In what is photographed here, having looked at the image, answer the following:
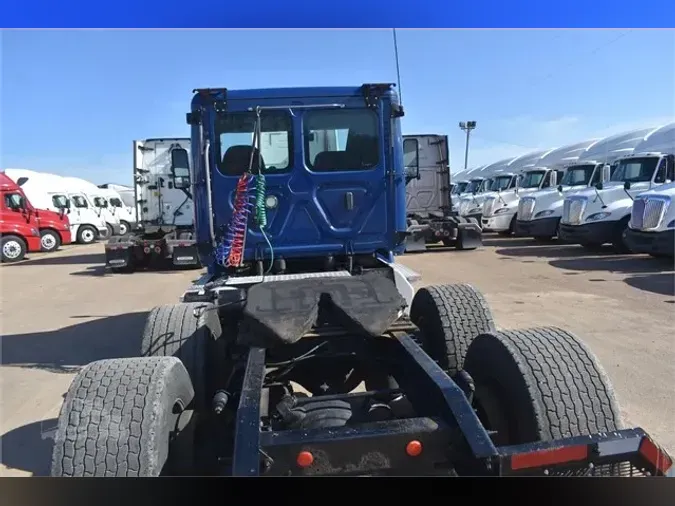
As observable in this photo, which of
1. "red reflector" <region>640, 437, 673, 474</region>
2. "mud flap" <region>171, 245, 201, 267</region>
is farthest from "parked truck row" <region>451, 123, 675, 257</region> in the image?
"red reflector" <region>640, 437, 673, 474</region>

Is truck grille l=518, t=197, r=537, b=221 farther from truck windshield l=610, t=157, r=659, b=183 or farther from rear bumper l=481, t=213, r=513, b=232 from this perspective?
truck windshield l=610, t=157, r=659, b=183

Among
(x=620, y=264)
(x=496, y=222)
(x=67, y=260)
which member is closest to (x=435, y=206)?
(x=496, y=222)

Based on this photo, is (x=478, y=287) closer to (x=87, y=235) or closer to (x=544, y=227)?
(x=544, y=227)

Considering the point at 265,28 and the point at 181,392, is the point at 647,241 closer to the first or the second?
the point at 265,28

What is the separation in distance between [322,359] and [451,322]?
1.05 m

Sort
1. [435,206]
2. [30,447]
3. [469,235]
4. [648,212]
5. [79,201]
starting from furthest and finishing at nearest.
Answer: [79,201]
[435,206]
[469,235]
[648,212]
[30,447]

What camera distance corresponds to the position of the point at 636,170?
1502cm

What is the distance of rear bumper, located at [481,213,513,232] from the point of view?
806 inches

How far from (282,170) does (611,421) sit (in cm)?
350

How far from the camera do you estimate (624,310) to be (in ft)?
27.1

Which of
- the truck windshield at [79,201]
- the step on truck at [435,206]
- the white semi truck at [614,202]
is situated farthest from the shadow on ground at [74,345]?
the truck windshield at [79,201]

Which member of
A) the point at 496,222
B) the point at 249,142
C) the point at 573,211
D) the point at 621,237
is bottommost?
the point at 621,237

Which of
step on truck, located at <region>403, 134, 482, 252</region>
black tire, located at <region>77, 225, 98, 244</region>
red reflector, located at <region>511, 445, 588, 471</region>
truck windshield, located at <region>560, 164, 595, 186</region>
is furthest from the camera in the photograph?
black tire, located at <region>77, 225, 98, 244</region>

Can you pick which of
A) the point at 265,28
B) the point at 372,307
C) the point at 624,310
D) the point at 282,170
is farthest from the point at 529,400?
the point at 624,310
